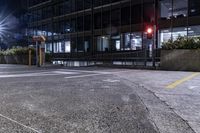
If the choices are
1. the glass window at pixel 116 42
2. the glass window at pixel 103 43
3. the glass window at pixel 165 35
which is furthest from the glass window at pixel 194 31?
the glass window at pixel 103 43

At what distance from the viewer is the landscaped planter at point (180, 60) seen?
17.7 meters

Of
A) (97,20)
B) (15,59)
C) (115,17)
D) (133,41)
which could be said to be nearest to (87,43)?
(97,20)

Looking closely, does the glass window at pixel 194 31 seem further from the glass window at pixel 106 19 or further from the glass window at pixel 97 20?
the glass window at pixel 97 20

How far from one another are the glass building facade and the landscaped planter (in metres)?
2.90

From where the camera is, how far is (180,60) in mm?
18297

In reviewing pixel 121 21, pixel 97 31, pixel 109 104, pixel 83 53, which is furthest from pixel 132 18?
pixel 109 104

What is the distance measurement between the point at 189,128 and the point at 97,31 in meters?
30.3

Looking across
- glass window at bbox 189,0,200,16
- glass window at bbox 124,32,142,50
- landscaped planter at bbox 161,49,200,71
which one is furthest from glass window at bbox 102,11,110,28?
landscaped planter at bbox 161,49,200,71

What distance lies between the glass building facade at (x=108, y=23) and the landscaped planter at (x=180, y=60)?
2.90 m

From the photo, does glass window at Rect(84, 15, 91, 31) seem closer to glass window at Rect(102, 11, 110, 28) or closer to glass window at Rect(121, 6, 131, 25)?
glass window at Rect(102, 11, 110, 28)

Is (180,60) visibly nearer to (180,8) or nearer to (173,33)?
(173,33)

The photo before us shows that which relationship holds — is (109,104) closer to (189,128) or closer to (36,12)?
(189,128)

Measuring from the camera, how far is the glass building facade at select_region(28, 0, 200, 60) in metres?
26.1

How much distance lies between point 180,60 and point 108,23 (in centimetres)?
1616
